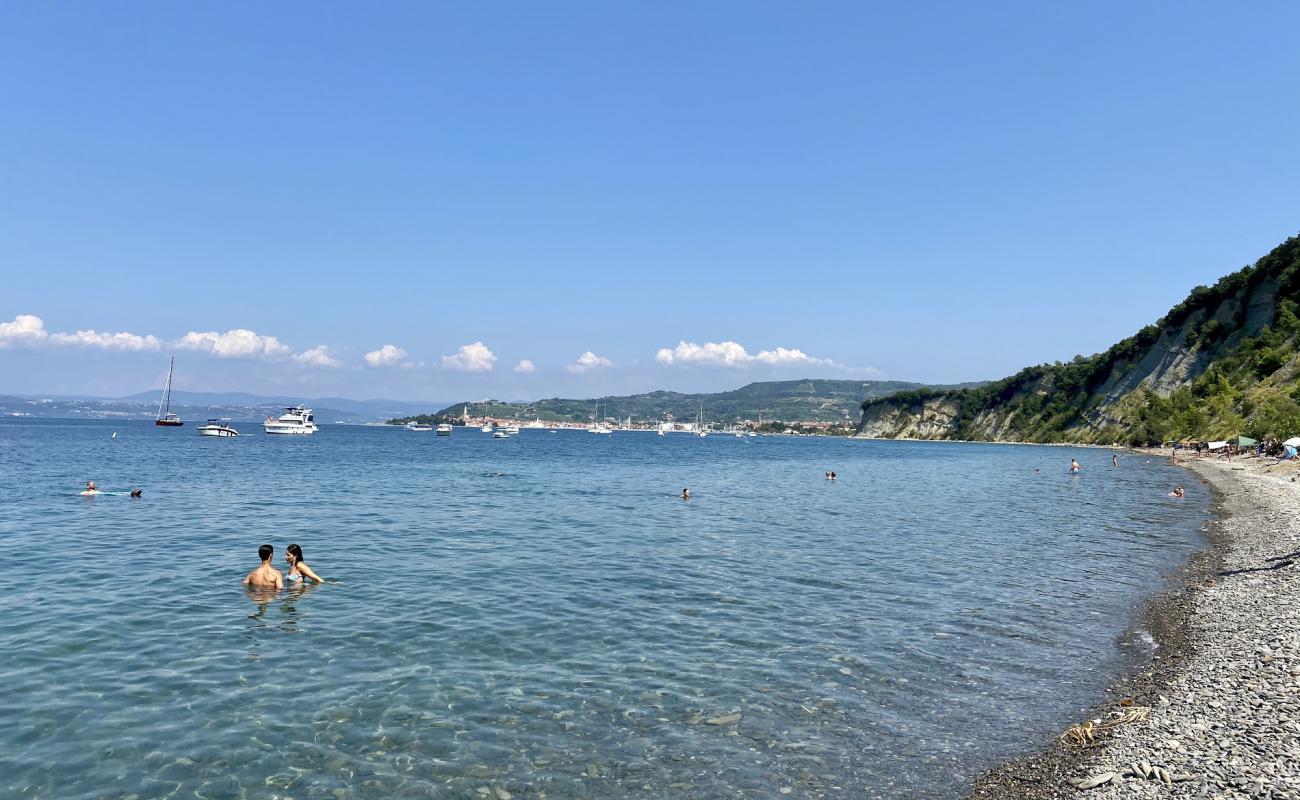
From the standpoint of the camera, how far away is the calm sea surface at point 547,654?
1059 centimetres

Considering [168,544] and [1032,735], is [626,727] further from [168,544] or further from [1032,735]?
[168,544]

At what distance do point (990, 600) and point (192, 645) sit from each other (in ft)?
67.3

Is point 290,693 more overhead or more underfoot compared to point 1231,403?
more underfoot

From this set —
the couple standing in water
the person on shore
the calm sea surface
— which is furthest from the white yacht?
the person on shore

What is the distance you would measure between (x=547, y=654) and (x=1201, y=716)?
11.7m

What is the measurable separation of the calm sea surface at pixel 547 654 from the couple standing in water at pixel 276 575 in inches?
23.9

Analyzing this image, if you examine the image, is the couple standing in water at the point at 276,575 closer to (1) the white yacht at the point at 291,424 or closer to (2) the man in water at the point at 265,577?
(2) the man in water at the point at 265,577

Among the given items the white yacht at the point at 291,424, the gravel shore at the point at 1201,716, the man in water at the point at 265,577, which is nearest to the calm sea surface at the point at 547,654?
the man in water at the point at 265,577

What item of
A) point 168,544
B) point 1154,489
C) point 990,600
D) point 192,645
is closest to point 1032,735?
point 990,600

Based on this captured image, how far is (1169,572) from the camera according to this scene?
25.1m

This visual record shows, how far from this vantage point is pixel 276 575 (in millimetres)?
21031

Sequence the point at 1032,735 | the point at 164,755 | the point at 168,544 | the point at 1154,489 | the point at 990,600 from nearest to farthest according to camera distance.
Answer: the point at 164,755
the point at 1032,735
the point at 990,600
the point at 168,544
the point at 1154,489

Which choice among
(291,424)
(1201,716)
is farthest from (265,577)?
(291,424)

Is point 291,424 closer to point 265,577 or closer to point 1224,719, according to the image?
point 265,577
